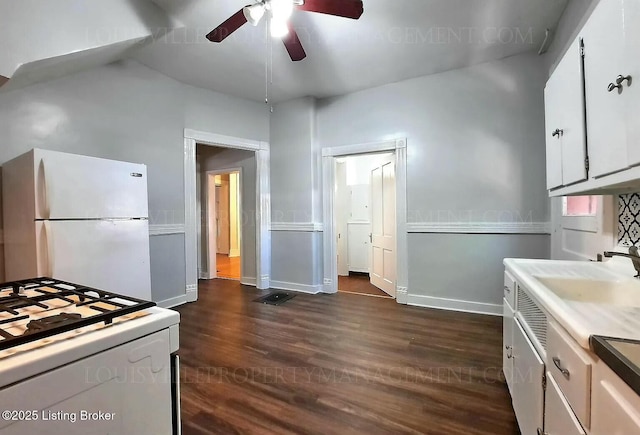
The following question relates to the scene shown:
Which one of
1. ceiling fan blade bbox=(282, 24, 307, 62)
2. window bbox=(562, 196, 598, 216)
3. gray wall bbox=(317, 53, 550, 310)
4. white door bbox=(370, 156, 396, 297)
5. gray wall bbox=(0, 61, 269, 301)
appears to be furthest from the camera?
white door bbox=(370, 156, 396, 297)

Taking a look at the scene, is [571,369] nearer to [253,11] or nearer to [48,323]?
[48,323]

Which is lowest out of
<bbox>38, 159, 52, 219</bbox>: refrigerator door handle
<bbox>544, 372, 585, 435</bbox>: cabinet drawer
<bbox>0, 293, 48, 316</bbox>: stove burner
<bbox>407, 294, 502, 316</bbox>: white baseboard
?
<bbox>407, 294, 502, 316</bbox>: white baseboard

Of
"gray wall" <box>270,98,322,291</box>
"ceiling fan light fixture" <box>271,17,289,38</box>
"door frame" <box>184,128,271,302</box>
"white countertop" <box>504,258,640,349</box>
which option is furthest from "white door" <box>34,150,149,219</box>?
"white countertop" <box>504,258,640,349</box>

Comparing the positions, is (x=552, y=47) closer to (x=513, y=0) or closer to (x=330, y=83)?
(x=513, y=0)

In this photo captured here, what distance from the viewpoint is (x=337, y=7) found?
6.25 ft

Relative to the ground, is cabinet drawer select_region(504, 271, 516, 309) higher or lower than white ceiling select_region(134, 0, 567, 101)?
lower

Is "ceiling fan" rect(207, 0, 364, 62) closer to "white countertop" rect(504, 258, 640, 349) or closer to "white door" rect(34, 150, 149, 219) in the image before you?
"white door" rect(34, 150, 149, 219)

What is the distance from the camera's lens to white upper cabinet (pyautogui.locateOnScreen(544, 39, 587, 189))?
1384 mm

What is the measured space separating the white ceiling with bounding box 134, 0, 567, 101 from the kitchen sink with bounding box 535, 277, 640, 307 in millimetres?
2220

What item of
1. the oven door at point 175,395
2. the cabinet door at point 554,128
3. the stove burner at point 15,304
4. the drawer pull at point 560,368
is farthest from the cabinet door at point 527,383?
the stove burner at point 15,304

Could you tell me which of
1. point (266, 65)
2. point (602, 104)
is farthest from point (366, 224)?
point (602, 104)

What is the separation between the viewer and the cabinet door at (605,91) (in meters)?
1.06

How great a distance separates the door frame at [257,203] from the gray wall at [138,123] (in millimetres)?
76

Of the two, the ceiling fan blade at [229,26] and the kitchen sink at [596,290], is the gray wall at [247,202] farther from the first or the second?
the kitchen sink at [596,290]
